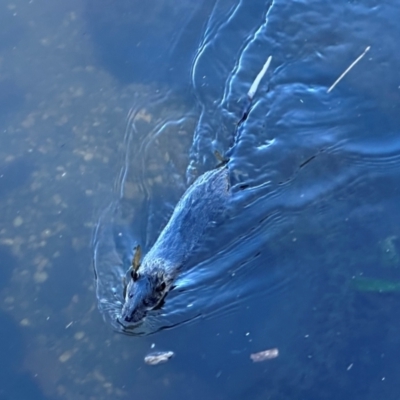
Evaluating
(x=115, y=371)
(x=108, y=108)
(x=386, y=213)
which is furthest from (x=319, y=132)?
(x=115, y=371)

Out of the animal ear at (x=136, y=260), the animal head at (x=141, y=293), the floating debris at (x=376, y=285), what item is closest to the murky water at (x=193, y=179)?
the floating debris at (x=376, y=285)

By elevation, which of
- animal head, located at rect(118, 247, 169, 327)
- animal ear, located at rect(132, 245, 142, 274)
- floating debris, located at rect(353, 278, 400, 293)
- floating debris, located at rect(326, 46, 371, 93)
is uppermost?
animal ear, located at rect(132, 245, 142, 274)

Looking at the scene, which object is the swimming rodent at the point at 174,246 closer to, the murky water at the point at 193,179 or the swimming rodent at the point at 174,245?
the swimming rodent at the point at 174,245

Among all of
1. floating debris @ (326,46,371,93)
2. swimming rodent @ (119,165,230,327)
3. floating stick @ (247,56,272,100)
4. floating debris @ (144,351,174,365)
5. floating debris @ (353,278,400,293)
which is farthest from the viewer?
floating debris @ (326,46,371,93)

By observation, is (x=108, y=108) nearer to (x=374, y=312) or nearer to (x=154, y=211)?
(x=154, y=211)

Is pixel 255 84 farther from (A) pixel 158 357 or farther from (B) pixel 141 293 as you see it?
(A) pixel 158 357

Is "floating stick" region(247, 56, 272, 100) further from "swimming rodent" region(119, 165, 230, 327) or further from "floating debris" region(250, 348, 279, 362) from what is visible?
"floating debris" region(250, 348, 279, 362)

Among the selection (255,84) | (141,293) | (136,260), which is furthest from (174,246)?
(255,84)

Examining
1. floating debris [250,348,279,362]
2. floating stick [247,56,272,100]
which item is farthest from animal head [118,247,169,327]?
floating stick [247,56,272,100]
